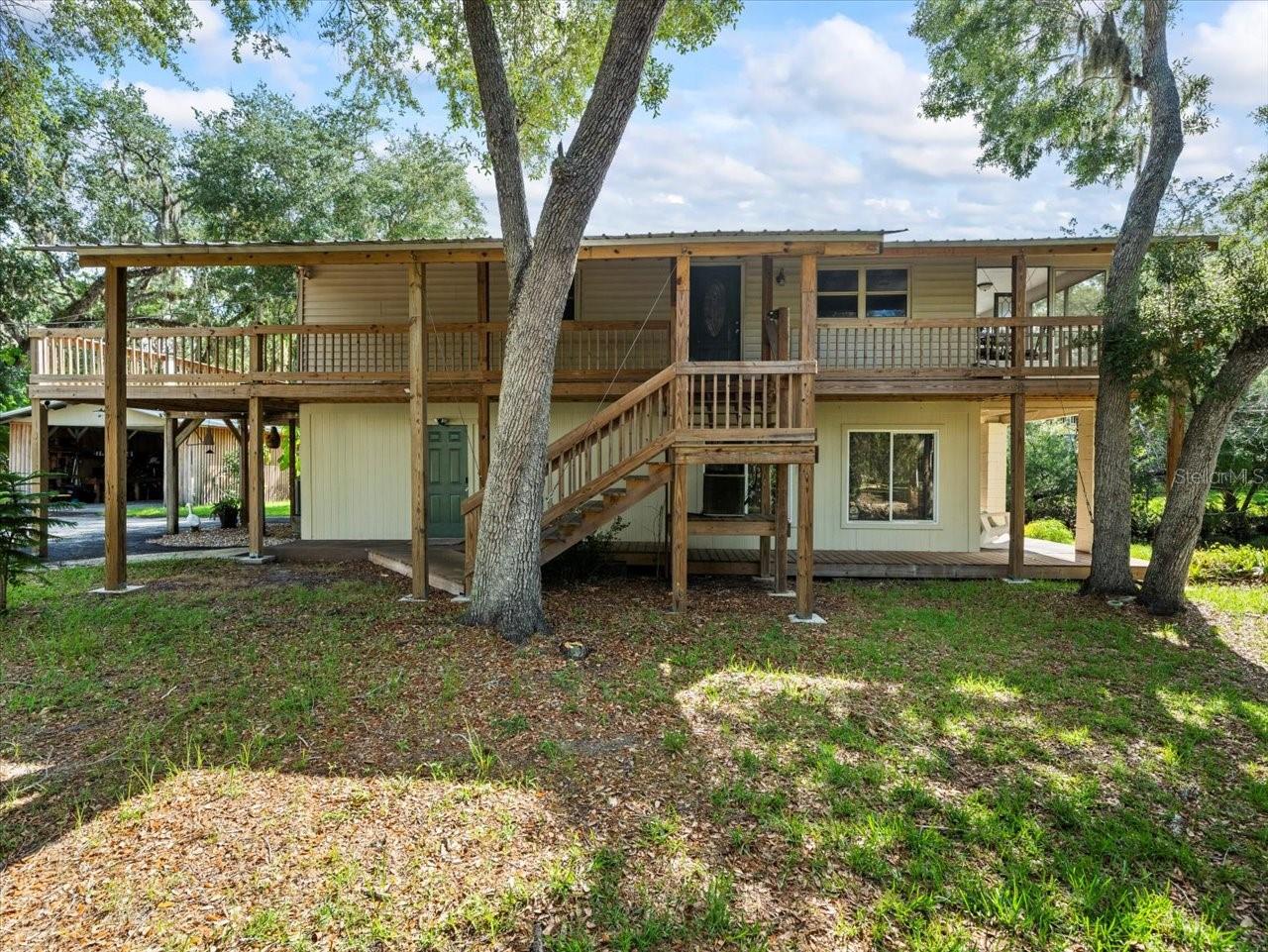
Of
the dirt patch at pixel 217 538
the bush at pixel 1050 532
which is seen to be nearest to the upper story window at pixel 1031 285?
the bush at pixel 1050 532

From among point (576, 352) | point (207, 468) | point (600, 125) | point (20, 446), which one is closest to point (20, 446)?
point (20, 446)

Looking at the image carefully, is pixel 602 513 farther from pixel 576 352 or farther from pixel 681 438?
pixel 576 352

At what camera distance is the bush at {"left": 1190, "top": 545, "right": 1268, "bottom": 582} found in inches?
393

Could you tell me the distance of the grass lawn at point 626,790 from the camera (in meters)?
2.79

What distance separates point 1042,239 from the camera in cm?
951

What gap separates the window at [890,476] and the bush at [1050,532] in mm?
4754

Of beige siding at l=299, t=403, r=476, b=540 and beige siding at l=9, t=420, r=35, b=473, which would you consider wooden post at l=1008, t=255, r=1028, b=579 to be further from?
beige siding at l=9, t=420, r=35, b=473

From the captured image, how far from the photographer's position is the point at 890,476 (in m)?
11.9

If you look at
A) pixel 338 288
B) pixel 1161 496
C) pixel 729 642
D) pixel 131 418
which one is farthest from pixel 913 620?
pixel 131 418

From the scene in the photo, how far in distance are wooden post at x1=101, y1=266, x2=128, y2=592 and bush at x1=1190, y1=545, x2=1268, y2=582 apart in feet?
49.4

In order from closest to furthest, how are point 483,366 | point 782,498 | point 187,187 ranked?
1. point 782,498
2. point 483,366
3. point 187,187

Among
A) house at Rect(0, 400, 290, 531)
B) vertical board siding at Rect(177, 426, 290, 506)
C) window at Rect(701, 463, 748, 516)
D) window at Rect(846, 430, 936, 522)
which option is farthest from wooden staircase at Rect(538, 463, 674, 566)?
vertical board siding at Rect(177, 426, 290, 506)

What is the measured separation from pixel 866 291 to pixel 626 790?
10422 mm

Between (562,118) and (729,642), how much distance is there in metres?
9.73
